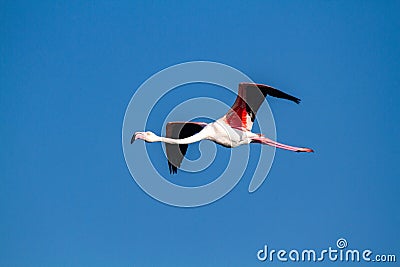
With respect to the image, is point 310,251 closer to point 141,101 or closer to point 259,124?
point 259,124

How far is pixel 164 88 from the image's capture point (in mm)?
4434

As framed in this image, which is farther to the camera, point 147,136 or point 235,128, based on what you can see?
point 235,128

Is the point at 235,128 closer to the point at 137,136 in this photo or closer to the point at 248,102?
the point at 248,102

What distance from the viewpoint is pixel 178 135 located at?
423 cm

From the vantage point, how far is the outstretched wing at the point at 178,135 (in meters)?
4.18

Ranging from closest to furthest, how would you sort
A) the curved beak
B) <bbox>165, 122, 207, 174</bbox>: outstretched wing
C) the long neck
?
the curved beak < the long neck < <bbox>165, 122, 207, 174</bbox>: outstretched wing

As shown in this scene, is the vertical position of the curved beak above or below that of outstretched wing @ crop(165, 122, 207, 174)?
below

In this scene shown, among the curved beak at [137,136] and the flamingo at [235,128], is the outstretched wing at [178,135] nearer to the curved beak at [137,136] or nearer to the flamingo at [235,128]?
the flamingo at [235,128]

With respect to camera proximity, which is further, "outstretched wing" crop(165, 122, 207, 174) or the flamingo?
"outstretched wing" crop(165, 122, 207, 174)

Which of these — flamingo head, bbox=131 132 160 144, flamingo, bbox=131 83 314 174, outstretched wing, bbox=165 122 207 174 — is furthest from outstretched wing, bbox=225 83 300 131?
flamingo head, bbox=131 132 160 144

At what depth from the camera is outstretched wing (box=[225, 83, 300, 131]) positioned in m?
3.95

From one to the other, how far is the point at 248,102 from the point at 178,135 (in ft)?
1.63

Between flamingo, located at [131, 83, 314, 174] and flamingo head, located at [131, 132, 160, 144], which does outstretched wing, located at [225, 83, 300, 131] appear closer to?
flamingo, located at [131, 83, 314, 174]

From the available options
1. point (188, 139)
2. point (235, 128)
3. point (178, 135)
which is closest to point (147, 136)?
point (188, 139)
